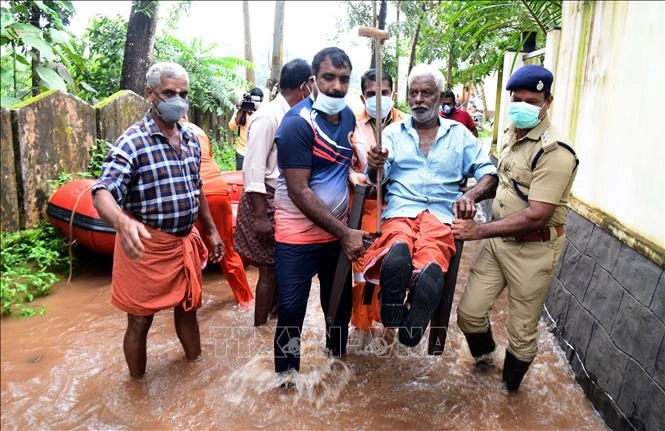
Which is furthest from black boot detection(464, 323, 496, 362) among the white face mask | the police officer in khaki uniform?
the white face mask

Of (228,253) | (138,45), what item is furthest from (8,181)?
(138,45)

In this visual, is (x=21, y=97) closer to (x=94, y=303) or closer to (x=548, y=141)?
(x=94, y=303)

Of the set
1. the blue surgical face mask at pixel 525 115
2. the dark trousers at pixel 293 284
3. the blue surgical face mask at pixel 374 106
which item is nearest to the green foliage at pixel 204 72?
the blue surgical face mask at pixel 374 106

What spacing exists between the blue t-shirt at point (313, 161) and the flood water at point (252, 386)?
39.8 inches

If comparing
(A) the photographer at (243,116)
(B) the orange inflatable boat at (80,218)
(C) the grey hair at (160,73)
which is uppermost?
(C) the grey hair at (160,73)

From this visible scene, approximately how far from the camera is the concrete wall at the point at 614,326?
277cm

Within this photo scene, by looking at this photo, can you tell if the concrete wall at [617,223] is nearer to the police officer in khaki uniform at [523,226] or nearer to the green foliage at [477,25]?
the police officer in khaki uniform at [523,226]

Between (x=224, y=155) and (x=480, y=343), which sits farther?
(x=224, y=155)

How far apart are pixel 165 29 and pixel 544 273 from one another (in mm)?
10258

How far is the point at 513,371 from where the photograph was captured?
135 inches

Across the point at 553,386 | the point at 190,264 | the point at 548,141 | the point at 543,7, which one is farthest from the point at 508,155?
the point at 543,7

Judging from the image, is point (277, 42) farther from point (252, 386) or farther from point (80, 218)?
point (252, 386)

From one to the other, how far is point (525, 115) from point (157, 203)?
2.17m

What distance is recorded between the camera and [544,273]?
3.20m
